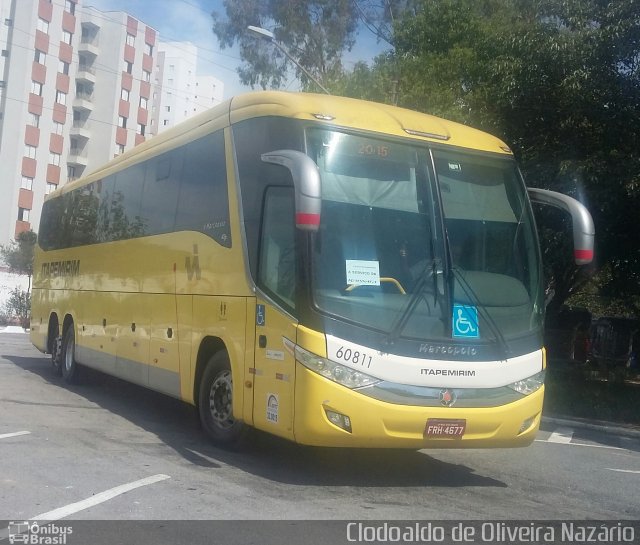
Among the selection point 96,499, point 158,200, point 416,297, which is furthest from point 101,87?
point 96,499

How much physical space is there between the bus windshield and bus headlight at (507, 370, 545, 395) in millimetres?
442

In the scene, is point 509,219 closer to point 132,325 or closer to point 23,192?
point 132,325

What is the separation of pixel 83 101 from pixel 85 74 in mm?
1999

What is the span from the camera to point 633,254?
59.7ft

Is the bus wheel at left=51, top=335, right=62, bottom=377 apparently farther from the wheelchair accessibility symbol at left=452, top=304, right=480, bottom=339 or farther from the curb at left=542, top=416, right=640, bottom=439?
the wheelchair accessibility symbol at left=452, top=304, right=480, bottom=339

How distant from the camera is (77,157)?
208ft

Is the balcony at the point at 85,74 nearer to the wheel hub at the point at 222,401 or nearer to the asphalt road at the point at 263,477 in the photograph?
the asphalt road at the point at 263,477

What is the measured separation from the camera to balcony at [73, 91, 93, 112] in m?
63.1

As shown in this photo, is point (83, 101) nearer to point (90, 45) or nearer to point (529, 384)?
point (90, 45)

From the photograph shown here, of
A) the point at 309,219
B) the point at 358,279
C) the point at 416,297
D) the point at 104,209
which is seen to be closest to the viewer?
the point at 309,219

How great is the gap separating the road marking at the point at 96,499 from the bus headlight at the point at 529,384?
3.31 meters

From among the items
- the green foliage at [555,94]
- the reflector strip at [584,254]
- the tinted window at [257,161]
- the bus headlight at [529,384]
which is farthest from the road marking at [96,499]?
the green foliage at [555,94]

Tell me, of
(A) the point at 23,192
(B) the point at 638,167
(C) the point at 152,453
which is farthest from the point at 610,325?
(A) the point at 23,192

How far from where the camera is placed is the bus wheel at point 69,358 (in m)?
14.6
